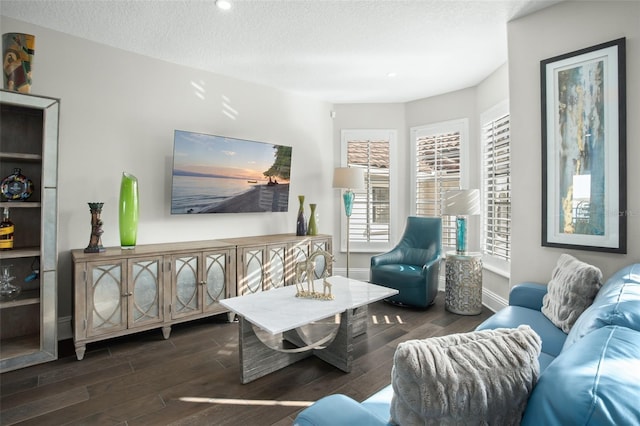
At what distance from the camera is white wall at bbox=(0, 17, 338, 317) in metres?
2.83

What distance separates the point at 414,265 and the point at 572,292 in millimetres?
2255

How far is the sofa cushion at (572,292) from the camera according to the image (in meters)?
1.84

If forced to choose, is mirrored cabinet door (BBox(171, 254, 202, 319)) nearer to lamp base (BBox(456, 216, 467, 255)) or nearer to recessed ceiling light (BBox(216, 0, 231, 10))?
recessed ceiling light (BBox(216, 0, 231, 10))

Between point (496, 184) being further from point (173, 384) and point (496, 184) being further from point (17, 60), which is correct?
point (17, 60)

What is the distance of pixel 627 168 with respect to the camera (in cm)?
211

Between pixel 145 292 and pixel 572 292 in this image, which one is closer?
pixel 572 292

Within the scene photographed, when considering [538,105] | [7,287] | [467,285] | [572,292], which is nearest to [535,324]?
[572,292]

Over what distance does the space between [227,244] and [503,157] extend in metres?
3.16

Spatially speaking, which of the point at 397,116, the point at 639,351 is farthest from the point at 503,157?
the point at 639,351

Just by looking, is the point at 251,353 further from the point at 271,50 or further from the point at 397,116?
the point at 397,116

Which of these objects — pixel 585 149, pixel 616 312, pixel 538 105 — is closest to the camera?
pixel 616 312

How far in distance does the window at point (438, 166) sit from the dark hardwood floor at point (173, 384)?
6.57 ft

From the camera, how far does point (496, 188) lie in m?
3.66

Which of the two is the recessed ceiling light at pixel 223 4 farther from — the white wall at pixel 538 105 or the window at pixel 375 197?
the window at pixel 375 197
